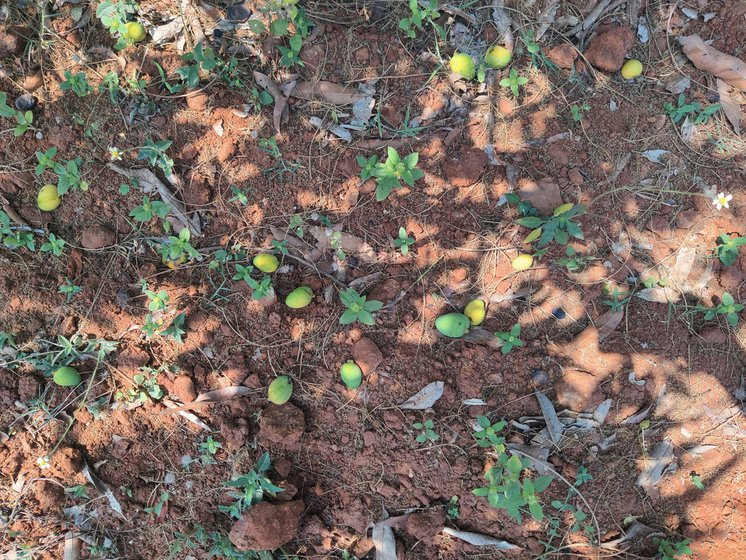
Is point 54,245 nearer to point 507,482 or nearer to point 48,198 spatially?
point 48,198

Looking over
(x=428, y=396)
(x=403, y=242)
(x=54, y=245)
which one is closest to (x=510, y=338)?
(x=428, y=396)

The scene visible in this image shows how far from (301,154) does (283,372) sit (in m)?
1.28

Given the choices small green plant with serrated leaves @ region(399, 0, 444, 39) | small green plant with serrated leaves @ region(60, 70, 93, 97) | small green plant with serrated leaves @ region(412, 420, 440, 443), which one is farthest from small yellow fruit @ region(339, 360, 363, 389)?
small green plant with serrated leaves @ region(60, 70, 93, 97)

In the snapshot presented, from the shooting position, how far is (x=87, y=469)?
2.86 m

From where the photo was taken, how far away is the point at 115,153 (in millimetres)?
2699

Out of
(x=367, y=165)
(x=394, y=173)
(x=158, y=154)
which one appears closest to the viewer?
(x=394, y=173)

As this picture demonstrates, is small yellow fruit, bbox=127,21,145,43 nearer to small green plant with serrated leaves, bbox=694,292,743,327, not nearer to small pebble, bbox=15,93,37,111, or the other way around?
small pebble, bbox=15,93,37,111

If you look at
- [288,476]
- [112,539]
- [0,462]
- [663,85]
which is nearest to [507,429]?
[288,476]

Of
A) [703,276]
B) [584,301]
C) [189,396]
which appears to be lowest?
[189,396]

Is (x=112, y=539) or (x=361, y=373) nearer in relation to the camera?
(x=361, y=373)

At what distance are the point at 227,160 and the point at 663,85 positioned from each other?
2.62 meters

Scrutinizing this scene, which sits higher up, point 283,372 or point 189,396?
point 283,372

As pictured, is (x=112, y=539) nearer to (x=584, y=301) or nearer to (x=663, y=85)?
(x=584, y=301)

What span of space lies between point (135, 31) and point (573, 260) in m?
2.81
